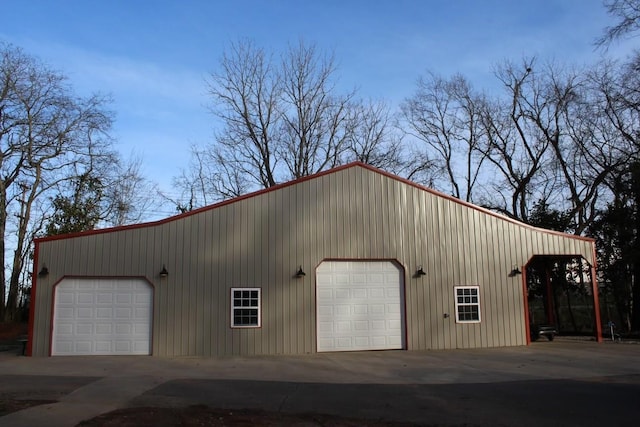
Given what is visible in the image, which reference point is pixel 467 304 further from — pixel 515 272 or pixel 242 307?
pixel 242 307

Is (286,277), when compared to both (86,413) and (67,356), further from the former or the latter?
(86,413)

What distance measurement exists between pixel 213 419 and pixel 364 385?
Result: 3808 millimetres

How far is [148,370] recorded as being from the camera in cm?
1195

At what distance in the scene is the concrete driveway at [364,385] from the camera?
25.3 feet

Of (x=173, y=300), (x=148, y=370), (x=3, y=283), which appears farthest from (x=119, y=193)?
(x=148, y=370)

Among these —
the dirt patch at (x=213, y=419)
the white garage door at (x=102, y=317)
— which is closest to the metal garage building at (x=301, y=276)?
the white garage door at (x=102, y=317)

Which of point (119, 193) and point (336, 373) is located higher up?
point (119, 193)

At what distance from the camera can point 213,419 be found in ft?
23.7

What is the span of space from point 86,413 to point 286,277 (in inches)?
342

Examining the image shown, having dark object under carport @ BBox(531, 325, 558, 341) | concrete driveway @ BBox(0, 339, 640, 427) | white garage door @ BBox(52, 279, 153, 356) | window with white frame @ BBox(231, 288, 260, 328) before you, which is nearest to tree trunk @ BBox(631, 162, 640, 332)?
dark object under carport @ BBox(531, 325, 558, 341)

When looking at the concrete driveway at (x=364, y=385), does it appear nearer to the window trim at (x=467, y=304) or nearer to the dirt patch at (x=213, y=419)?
the dirt patch at (x=213, y=419)

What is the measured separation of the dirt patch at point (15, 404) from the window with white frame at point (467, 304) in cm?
1206

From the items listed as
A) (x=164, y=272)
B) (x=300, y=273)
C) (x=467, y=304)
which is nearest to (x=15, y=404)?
(x=164, y=272)

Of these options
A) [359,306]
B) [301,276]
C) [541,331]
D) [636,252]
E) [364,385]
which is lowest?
[364,385]
